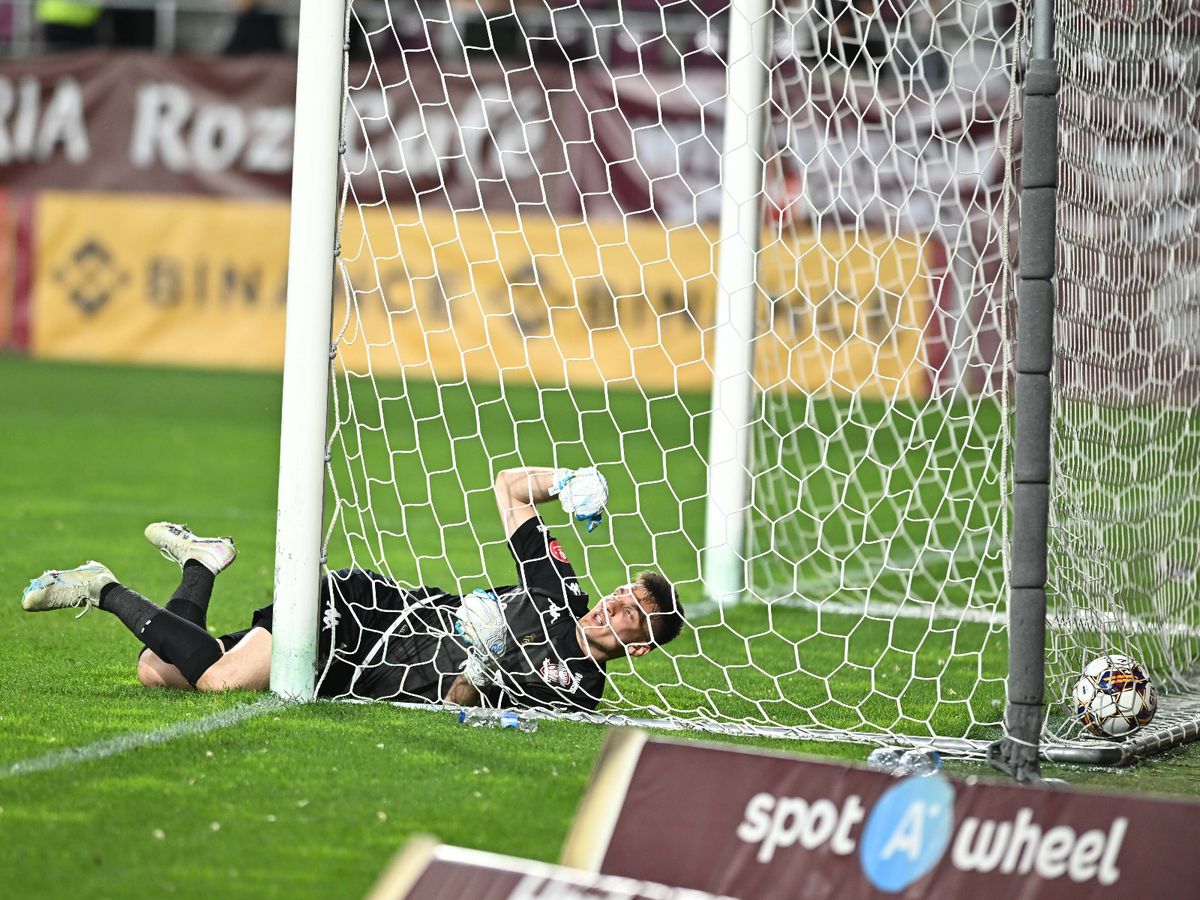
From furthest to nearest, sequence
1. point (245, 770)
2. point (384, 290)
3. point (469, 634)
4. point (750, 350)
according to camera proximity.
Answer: point (384, 290) < point (750, 350) < point (469, 634) < point (245, 770)

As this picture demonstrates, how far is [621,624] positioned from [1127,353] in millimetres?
1944

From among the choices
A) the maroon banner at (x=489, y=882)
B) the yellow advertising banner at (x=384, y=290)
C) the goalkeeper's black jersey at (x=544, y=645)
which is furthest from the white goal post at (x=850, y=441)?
the yellow advertising banner at (x=384, y=290)

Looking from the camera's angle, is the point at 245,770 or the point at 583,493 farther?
the point at 583,493

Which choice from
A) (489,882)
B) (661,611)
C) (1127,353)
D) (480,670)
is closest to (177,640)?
(480,670)

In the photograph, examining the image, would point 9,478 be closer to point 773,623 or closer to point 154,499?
point 154,499

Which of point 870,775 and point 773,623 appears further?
point 773,623

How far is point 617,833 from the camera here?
2.96 meters

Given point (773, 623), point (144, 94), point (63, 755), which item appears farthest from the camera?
point (144, 94)

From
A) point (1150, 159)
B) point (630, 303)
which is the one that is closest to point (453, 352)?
point (630, 303)

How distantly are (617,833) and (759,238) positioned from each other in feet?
12.2

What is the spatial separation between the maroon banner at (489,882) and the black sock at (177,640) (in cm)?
194

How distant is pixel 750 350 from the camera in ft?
20.2

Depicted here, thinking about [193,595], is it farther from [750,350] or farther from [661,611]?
[750,350]

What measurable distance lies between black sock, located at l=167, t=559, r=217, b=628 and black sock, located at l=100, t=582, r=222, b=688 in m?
0.16
